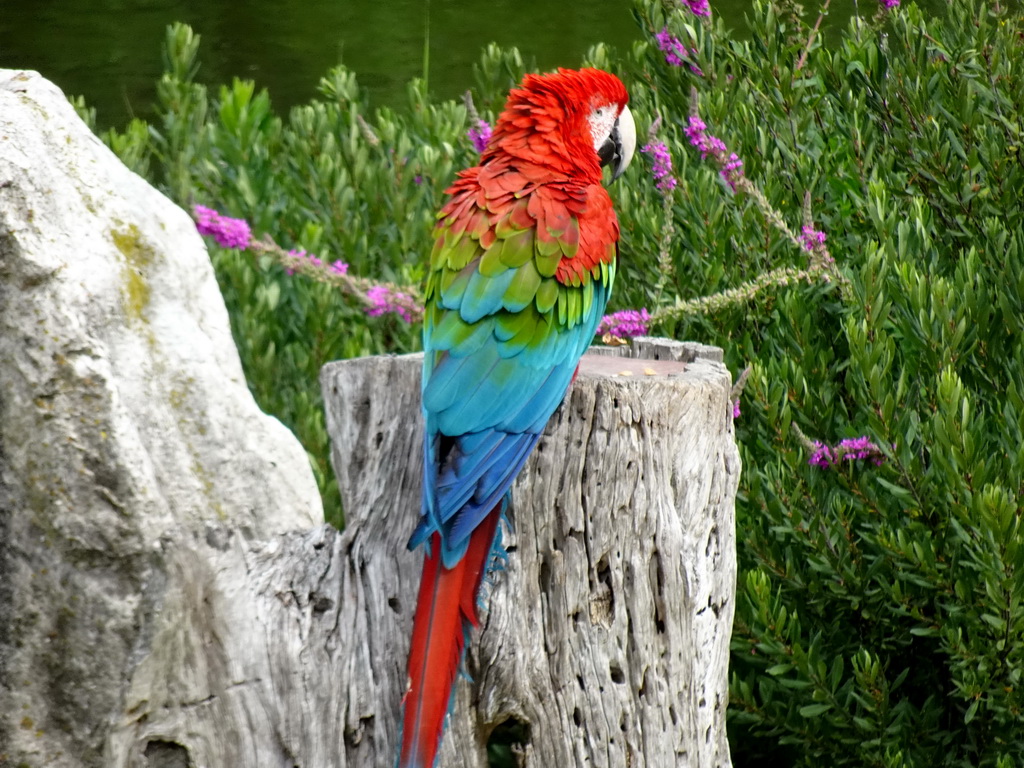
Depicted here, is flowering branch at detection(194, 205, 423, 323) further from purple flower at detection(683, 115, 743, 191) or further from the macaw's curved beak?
purple flower at detection(683, 115, 743, 191)

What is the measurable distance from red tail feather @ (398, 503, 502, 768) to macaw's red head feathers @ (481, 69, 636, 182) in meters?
0.70

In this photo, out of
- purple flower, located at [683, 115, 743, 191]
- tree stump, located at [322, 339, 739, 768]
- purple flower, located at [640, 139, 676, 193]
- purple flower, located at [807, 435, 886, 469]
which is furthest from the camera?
purple flower, located at [683, 115, 743, 191]

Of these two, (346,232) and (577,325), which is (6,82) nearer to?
(577,325)

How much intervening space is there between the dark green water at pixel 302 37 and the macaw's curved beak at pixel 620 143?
4.06 metres

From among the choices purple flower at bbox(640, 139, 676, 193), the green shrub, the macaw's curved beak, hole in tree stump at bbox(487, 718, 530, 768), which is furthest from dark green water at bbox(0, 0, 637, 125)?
hole in tree stump at bbox(487, 718, 530, 768)

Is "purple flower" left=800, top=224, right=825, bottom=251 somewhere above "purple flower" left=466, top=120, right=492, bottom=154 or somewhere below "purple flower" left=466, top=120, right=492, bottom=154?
below

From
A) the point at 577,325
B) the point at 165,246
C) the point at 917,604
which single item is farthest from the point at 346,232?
the point at 917,604

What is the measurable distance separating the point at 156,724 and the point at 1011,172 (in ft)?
7.10

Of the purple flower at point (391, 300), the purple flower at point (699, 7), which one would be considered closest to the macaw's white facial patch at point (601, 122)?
the purple flower at point (391, 300)

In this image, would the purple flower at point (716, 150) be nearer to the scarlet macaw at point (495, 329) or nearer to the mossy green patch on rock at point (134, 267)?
the scarlet macaw at point (495, 329)

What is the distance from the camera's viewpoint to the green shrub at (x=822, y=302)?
6.53ft

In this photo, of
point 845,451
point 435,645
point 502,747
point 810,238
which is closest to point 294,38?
point 810,238

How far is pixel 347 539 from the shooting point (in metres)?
1.70

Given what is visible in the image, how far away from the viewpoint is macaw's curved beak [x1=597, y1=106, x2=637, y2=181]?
2.08 m
